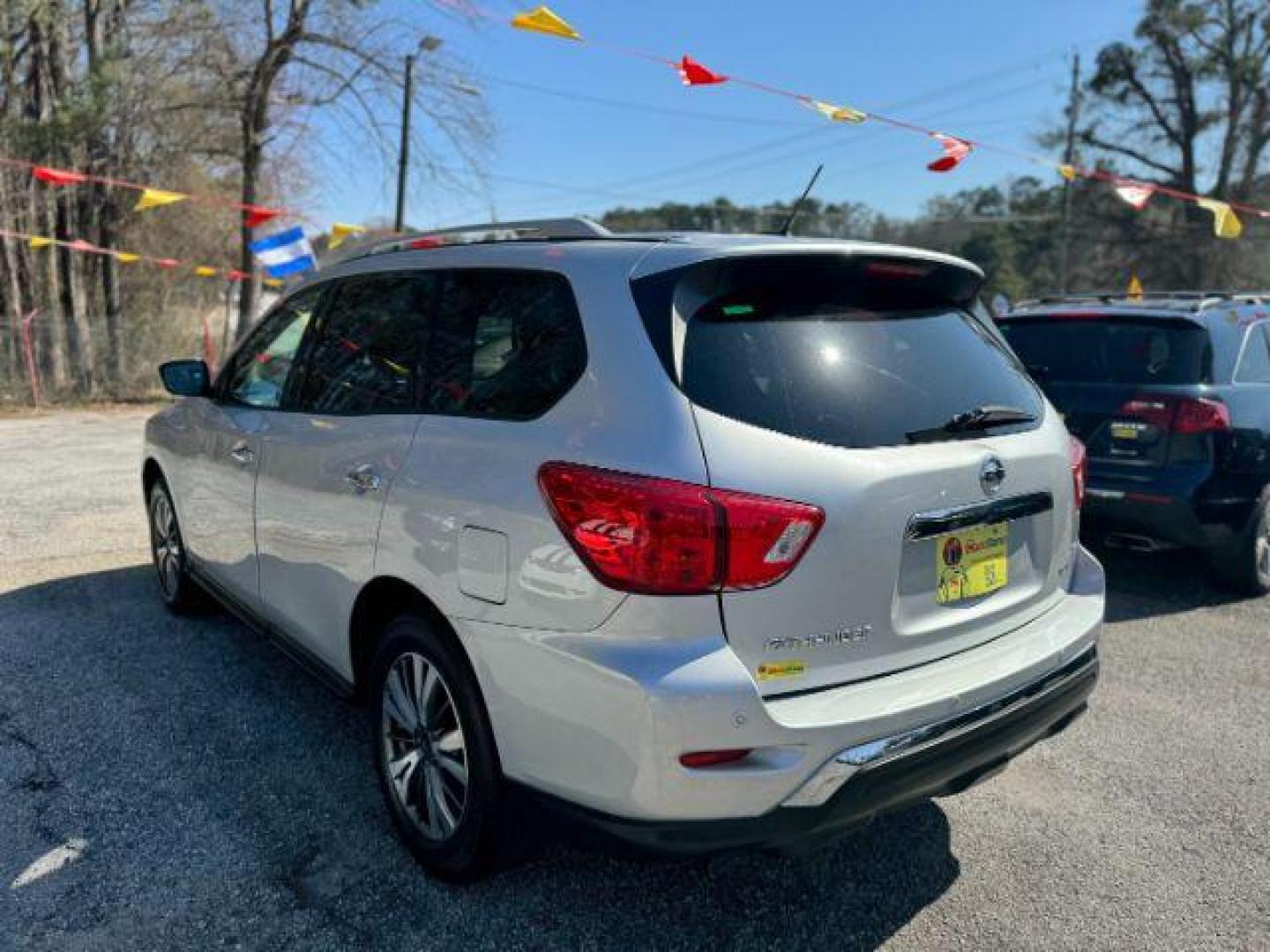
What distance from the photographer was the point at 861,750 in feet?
6.89

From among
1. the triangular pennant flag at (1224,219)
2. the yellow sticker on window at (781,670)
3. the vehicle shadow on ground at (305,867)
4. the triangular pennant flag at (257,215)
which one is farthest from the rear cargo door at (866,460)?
the triangular pennant flag at (257,215)

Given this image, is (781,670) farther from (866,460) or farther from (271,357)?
(271,357)

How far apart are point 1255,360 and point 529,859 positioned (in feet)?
17.0

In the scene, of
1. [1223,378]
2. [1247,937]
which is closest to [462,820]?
[1247,937]

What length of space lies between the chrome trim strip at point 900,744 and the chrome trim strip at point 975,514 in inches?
17.5

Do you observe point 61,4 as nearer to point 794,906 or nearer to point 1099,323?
point 1099,323

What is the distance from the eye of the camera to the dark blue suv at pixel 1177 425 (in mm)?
5078

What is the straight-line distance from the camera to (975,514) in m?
2.40

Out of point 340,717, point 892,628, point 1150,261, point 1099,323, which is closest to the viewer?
point 892,628

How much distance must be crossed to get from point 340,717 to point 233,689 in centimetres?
58

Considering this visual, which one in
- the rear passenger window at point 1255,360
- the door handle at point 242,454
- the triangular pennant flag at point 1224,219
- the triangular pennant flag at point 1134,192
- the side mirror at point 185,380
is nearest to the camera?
the door handle at point 242,454

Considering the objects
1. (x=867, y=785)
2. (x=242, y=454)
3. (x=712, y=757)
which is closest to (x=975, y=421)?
(x=867, y=785)

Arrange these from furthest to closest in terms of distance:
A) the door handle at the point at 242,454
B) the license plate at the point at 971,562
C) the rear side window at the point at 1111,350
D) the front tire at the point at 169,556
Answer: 1. the rear side window at the point at 1111,350
2. the front tire at the point at 169,556
3. the door handle at the point at 242,454
4. the license plate at the point at 971,562

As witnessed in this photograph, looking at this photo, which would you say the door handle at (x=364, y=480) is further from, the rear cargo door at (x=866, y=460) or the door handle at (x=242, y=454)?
the rear cargo door at (x=866, y=460)
